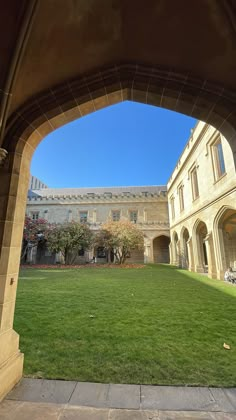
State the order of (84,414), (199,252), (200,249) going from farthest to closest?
(200,249), (199,252), (84,414)

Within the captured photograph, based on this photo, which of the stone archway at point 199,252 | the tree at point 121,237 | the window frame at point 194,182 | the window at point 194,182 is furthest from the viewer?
the tree at point 121,237

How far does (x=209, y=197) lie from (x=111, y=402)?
10.3m

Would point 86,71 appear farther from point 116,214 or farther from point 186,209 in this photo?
point 116,214

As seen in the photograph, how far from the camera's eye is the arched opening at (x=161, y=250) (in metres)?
22.5

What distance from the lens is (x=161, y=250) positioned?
22719 millimetres

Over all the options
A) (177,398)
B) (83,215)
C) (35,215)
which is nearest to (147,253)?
(83,215)

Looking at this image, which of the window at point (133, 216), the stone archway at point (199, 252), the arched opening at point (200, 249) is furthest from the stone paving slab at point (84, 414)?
the window at point (133, 216)

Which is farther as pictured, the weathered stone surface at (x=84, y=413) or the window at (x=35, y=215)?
the window at (x=35, y=215)

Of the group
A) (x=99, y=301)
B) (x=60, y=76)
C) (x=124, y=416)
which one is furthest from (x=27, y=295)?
(x=60, y=76)

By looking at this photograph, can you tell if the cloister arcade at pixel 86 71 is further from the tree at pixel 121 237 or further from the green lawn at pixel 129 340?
the tree at pixel 121 237

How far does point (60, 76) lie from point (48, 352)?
10.7 feet

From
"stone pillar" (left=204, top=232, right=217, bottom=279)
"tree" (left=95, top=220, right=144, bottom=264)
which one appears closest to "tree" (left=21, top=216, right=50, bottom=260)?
"tree" (left=95, top=220, right=144, bottom=264)

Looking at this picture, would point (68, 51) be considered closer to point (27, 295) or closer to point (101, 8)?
point (101, 8)

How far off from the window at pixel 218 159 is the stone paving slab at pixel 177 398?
9460mm
